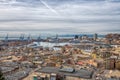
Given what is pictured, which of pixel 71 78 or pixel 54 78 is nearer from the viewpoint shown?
pixel 54 78

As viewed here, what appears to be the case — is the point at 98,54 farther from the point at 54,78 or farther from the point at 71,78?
the point at 54,78

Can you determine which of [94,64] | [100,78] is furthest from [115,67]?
[100,78]

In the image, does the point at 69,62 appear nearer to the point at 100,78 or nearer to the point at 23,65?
the point at 23,65

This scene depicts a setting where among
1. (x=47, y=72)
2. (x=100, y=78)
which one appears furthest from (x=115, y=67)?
(x=47, y=72)

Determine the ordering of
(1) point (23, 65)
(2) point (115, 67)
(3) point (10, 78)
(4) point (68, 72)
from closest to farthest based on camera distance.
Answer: (3) point (10, 78) → (4) point (68, 72) → (2) point (115, 67) → (1) point (23, 65)

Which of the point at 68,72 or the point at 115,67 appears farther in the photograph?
the point at 115,67

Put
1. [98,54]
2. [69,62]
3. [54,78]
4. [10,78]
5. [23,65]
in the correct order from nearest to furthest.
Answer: [54,78] → [10,78] → [23,65] → [69,62] → [98,54]

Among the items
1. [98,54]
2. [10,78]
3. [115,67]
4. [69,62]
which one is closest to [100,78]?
[115,67]

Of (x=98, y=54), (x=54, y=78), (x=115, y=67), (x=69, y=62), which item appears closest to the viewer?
(x=54, y=78)

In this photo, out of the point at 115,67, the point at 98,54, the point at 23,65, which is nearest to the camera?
the point at 115,67
